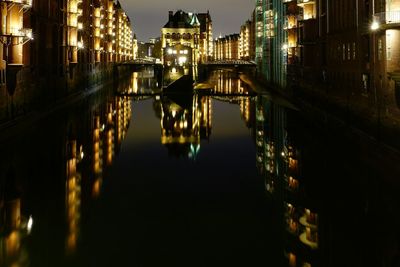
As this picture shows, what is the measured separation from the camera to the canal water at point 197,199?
12727mm

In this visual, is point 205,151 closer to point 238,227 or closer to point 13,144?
point 13,144

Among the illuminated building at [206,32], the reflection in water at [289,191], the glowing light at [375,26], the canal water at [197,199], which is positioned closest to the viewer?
the canal water at [197,199]

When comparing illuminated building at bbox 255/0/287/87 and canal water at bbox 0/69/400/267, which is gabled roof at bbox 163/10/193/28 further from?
canal water at bbox 0/69/400/267

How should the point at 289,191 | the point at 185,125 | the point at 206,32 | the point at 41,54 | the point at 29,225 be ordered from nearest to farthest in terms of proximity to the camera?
the point at 29,225, the point at 289,191, the point at 185,125, the point at 41,54, the point at 206,32

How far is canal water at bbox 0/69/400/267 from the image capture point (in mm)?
12727

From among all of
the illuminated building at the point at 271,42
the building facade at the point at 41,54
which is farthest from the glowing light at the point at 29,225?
the illuminated building at the point at 271,42

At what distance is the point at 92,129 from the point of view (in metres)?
35.7

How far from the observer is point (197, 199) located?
60.4 feet

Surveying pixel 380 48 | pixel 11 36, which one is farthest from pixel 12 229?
pixel 380 48

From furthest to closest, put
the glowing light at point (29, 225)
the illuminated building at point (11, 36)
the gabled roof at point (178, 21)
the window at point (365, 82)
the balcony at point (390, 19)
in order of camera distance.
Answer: the gabled roof at point (178, 21) < the window at point (365, 82) < the illuminated building at point (11, 36) < the balcony at point (390, 19) < the glowing light at point (29, 225)

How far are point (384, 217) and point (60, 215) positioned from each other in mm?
9783

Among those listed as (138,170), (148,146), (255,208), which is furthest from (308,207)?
(148,146)

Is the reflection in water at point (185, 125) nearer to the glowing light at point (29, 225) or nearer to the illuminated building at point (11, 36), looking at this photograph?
the illuminated building at point (11, 36)

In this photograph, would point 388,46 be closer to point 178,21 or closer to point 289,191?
point 289,191
